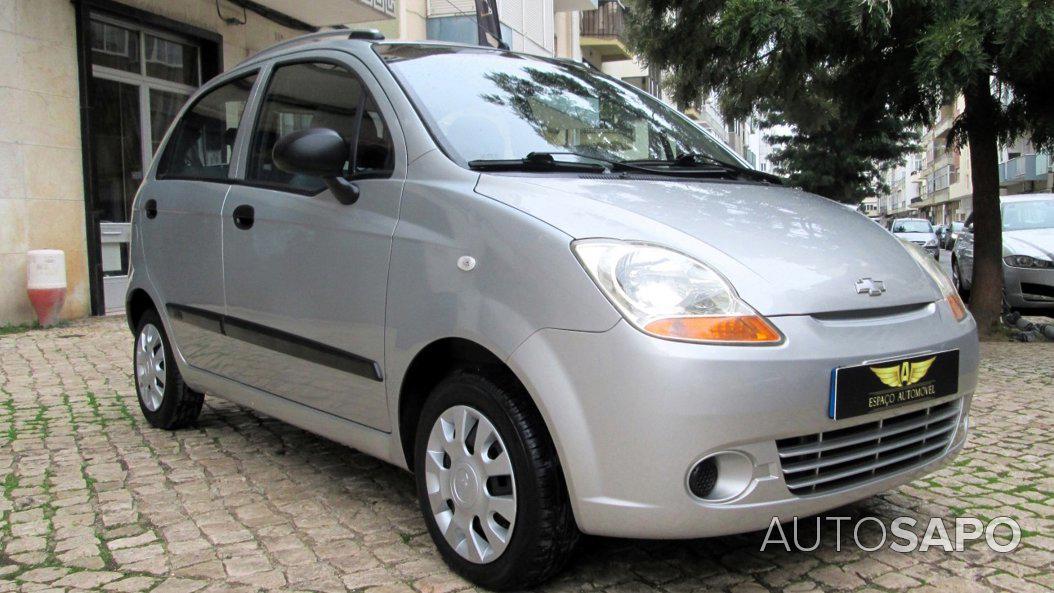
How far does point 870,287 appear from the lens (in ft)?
8.82

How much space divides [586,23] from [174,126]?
25.4m

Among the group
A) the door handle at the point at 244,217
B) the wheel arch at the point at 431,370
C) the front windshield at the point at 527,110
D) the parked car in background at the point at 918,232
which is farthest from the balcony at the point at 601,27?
the wheel arch at the point at 431,370

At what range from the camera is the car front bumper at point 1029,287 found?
31.6 feet

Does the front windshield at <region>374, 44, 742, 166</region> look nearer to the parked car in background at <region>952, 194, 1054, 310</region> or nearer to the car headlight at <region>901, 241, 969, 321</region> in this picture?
the car headlight at <region>901, 241, 969, 321</region>

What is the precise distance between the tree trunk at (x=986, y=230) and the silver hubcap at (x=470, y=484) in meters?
7.35

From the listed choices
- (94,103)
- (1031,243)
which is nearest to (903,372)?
(1031,243)

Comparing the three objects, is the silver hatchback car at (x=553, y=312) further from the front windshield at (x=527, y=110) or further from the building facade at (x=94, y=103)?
the building facade at (x=94, y=103)

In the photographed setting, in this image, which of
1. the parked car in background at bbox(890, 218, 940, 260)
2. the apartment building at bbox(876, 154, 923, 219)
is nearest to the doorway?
the parked car in background at bbox(890, 218, 940, 260)

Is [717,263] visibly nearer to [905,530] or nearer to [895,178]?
[905,530]

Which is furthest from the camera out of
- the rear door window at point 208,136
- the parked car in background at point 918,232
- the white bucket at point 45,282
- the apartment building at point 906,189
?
the apartment building at point 906,189

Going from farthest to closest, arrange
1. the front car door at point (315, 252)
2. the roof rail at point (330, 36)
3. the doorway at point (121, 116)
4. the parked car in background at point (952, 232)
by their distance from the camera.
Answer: the parked car in background at point (952, 232) → the doorway at point (121, 116) → the roof rail at point (330, 36) → the front car door at point (315, 252)

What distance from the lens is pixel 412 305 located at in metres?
2.90

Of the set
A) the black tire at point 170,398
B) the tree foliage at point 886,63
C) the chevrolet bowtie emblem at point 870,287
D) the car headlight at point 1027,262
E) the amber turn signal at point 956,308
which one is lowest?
the black tire at point 170,398

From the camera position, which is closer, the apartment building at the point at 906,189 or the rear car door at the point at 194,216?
the rear car door at the point at 194,216
